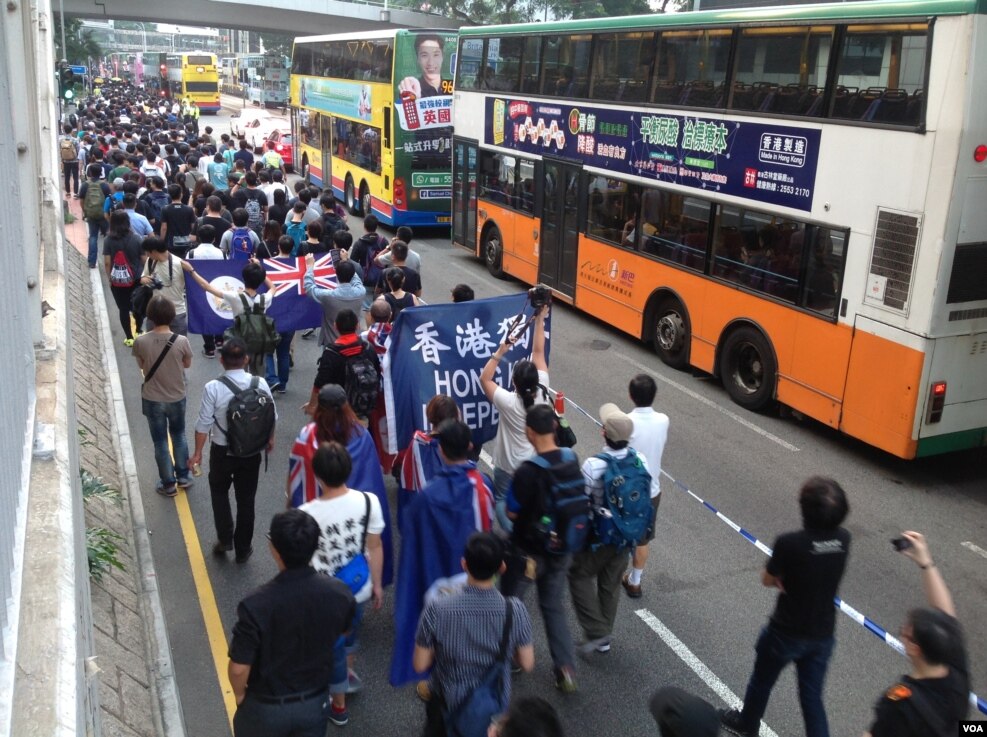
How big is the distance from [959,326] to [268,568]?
626 centimetres

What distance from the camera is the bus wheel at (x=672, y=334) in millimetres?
11766

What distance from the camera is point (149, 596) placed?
6.34 m

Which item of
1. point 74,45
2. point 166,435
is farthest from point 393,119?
point 74,45

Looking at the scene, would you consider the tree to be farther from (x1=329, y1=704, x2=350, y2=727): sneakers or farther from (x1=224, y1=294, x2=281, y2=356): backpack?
(x1=329, y1=704, x2=350, y2=727): sneakers

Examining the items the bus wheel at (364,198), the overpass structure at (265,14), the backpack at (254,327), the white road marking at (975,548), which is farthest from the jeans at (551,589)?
the overpass structure at (265,14)

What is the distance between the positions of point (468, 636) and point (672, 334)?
864 cm

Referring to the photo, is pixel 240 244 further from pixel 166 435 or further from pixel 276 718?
pixel 276 718

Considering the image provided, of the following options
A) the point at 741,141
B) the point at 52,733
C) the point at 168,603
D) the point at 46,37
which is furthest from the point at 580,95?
the point at 52,733

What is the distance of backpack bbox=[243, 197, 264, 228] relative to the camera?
1339 cm

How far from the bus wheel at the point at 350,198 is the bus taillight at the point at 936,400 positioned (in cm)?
1705

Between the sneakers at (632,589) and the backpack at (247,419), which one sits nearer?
the backpack at (247,419)

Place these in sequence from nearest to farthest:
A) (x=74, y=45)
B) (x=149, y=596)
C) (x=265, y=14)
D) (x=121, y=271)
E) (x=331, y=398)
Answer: (x=331, y=398) < (x=149, y=596) < (x=121, y=271) < (x=265, y=14) < (x=74, y=45)

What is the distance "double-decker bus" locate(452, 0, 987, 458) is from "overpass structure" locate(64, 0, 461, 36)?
3485 centimetres

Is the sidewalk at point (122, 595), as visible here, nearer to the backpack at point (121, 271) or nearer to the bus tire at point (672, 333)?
the backpack at point (121, 271)
